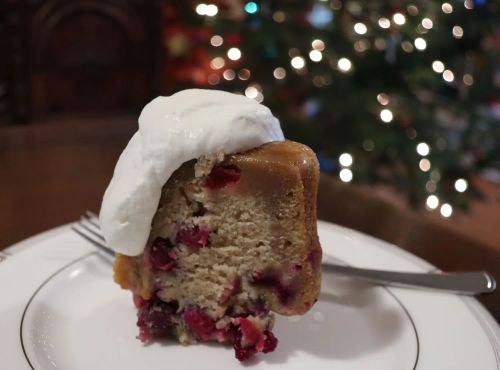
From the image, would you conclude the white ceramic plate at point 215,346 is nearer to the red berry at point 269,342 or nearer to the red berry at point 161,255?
the red berry at point 269,342

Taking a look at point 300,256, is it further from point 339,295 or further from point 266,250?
point 339,295

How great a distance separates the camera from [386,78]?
8.53ft

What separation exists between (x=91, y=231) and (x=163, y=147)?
40cm

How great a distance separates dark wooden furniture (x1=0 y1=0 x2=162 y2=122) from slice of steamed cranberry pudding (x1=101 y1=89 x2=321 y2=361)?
275 centimetres

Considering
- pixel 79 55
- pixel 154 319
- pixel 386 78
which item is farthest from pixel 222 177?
pixel 79 55

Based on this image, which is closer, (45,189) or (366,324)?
(366,324)

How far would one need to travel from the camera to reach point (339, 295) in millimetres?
1124

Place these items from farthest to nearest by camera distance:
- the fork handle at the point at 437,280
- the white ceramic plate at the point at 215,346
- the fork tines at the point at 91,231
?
the fork tines at the point at 91,231 → the fork handle at the point at 437,280 → the white ceramic plate at the point at 215,346

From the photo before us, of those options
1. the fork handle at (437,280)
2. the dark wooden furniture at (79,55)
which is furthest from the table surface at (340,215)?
the dark wooden furniture at (79,55)

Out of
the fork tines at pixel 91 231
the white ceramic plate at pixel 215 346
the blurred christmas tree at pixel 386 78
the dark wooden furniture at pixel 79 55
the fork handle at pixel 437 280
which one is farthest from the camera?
the dark wooden furniture at pixel 79 55

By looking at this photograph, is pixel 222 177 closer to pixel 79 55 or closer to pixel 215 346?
pixel 215 346

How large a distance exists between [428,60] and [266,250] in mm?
1797

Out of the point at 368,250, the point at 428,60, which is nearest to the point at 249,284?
the point at 368,250

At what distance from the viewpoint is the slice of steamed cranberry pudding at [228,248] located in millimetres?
923
